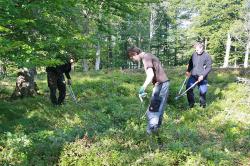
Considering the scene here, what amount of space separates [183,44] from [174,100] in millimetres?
49472

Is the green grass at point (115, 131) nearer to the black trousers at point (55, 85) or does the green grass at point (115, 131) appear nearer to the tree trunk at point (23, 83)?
the black trousers at point (55, 85)

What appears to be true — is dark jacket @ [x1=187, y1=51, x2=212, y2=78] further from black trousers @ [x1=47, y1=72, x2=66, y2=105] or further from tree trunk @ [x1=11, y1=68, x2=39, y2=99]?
tree trunk @ [x1=11, y1=68, x2=39, y2=99]

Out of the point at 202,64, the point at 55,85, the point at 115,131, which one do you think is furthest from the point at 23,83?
the point at 115,131

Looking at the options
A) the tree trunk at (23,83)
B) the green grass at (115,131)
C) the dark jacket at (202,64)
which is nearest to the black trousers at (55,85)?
the green grass at (115,131)

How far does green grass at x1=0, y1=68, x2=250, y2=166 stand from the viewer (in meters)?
7.27

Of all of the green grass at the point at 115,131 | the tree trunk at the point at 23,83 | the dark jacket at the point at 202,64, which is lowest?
the green grass at the point at 115,131

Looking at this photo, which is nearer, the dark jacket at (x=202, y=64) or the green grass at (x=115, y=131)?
the green grass at (x=115, y=131)

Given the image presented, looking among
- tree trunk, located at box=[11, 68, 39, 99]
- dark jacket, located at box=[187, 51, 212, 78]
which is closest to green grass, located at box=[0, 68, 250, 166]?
tree trunk, located at box=[11, 68, 39, 99]

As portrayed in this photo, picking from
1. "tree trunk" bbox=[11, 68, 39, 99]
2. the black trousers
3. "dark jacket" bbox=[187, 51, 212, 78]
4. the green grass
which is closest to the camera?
the green grass

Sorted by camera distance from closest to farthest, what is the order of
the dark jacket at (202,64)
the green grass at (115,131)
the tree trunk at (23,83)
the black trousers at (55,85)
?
the green grass at (115,131) → the dark jacket at (202,64) → the black trousers at (55,85) → the tree trunk at (23,83)

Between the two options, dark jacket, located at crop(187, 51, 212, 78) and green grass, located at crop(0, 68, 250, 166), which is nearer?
green grass, located at crop(0, 68, 250, 166)

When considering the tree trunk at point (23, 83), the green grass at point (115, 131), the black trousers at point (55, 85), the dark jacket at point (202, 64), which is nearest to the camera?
the green grass at point (115, 131)

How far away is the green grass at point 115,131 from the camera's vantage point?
7.27 meters

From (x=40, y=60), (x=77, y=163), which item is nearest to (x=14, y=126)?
(x=40, y=60)
